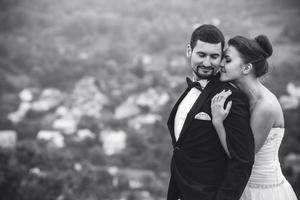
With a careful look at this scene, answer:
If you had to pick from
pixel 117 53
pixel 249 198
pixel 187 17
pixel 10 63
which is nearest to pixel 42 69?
pixel 10 63

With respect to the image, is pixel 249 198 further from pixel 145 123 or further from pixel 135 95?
pixel 135 95

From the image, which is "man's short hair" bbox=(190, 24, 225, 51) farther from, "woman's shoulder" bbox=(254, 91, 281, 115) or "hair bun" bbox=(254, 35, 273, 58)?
"woman's shoulder" bbox=(254, 91, 281, 115)

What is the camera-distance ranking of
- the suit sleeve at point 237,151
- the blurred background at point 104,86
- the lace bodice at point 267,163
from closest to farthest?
the suit sleeve at point 237,151
the lace bodice at point 267,163
the blurred background at point 104,86

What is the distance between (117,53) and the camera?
86.3ft

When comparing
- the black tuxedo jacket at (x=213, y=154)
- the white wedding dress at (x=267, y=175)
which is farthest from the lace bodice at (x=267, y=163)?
the black tuxedo jacket at (x=213, y=154)

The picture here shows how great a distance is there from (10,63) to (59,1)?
12.9 metres

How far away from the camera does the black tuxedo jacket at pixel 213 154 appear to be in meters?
1.65

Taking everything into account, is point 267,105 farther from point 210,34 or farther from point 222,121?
point 210,34

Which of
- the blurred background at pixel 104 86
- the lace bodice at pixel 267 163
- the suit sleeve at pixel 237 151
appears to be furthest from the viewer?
the blurred background at pixel 104 86

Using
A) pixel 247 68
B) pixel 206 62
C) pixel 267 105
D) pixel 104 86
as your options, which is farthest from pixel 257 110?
pixel 104 86

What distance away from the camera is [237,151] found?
165cm

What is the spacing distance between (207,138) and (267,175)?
47 cm

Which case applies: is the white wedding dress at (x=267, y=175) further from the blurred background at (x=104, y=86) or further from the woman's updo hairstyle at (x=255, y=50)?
the blurred background at (x=104, y=86)

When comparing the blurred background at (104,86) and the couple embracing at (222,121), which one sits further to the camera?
the blurred background at (104,86)
